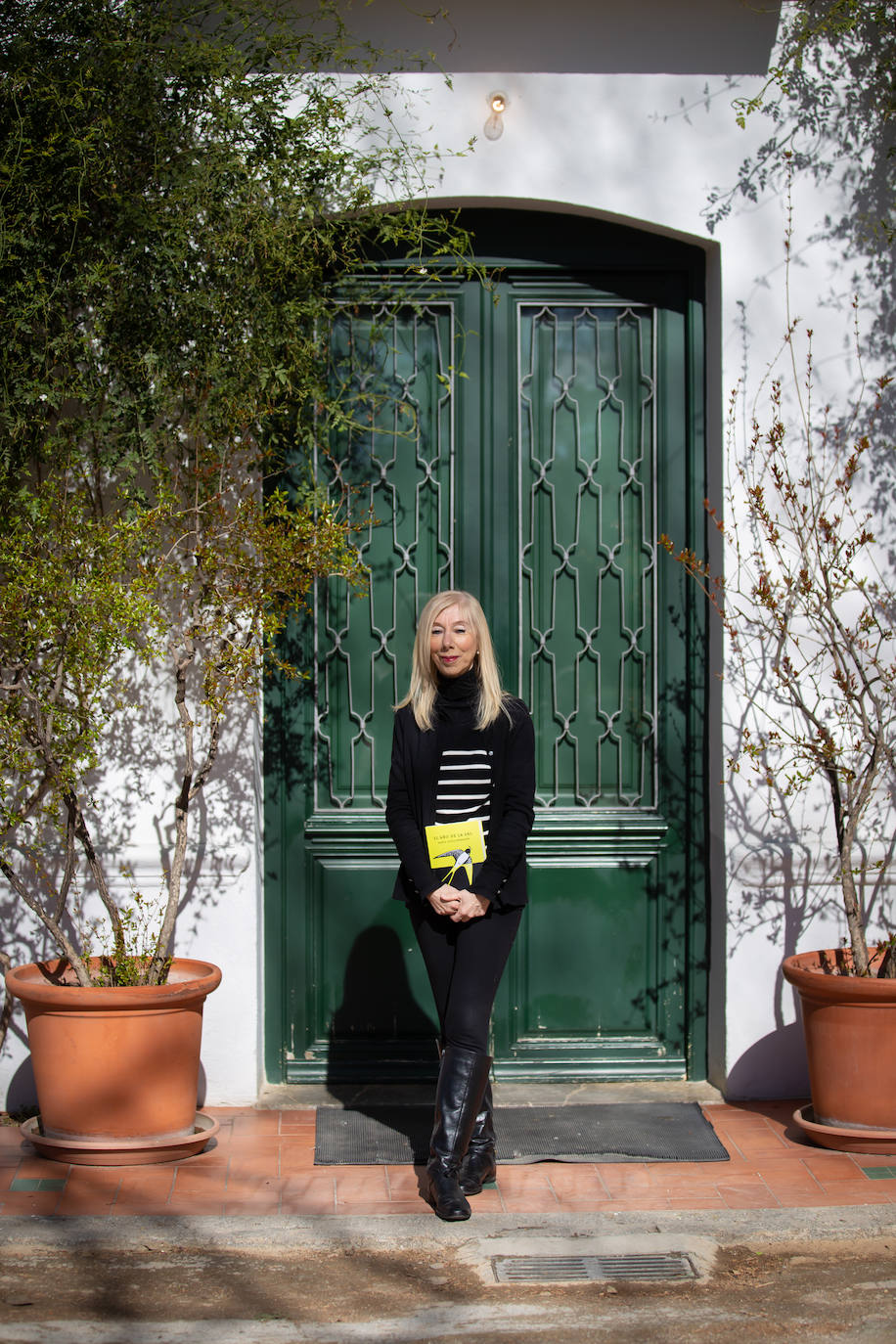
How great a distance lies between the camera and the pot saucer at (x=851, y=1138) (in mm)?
4848

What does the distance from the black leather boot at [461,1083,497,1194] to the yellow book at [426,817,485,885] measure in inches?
28.5

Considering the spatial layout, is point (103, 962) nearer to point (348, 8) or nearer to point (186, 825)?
point (186, 825)

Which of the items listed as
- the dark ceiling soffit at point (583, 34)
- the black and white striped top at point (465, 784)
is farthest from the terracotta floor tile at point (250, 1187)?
the dark ceiling soffit at point (583, 34)

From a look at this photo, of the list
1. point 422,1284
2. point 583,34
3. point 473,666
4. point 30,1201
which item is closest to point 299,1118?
point 30,1201

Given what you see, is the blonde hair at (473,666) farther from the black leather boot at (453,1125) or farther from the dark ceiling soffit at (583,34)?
the dark ceiling soffit at (583,34)

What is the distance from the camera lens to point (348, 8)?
211 inches

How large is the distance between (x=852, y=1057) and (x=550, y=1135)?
3.67 ft

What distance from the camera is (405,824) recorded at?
4.48 metres

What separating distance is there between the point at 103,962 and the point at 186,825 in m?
0.64

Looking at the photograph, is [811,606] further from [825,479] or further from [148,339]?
[148,339]

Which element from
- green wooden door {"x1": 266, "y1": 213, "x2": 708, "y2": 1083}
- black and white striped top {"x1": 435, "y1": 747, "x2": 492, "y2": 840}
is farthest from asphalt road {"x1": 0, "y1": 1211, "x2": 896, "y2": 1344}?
green wooden door {"x1": 266, "y1": 213, "x2": 708, "y2": 1083}

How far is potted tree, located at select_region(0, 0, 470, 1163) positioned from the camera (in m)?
4.69

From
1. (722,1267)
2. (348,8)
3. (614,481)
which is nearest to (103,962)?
(722,1267)

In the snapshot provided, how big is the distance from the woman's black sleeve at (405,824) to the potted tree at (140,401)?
0.62m
